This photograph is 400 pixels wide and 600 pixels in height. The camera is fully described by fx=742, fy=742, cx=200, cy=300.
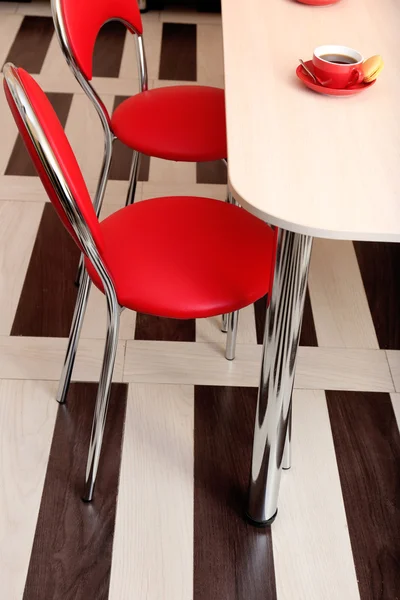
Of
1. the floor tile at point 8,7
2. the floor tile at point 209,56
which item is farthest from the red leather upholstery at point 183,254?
the floor tile at point 8,7

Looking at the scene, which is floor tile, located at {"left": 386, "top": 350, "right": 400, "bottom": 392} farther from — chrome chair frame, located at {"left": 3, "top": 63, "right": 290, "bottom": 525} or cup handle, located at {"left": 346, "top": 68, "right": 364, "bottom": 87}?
cup handle, located at {"left": 346, "top": 68, "right": 364, "bottom": 87}

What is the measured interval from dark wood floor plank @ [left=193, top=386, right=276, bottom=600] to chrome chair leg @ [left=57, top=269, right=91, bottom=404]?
298mm

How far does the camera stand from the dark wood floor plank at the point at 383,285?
1.92 meters

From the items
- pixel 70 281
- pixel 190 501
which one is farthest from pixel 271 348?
pixel 70 281

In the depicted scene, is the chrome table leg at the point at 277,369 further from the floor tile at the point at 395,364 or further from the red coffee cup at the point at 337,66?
the floor tile at the point at 395,364

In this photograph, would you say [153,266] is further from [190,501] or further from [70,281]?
[70,281]

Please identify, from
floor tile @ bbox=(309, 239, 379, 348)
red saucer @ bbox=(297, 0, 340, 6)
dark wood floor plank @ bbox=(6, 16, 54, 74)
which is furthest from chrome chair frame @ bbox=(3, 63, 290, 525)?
dark wood floor plank @ bbox=(6, 16, 54, 74)

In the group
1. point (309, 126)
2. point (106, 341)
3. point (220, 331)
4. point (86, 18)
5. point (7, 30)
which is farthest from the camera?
point (7, 30)

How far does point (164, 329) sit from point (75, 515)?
1.91 ft

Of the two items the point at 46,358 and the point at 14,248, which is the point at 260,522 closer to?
the point at 46,358

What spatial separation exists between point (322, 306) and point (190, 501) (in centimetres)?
73

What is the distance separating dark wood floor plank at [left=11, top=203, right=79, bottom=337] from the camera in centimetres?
188

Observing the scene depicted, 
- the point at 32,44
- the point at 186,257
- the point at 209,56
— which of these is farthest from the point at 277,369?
the point at 32,44

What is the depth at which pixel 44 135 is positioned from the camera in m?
1.03
